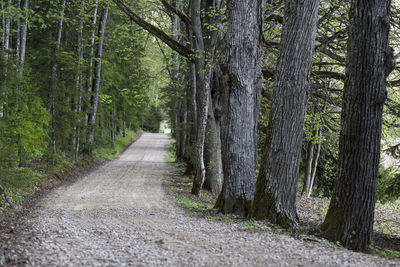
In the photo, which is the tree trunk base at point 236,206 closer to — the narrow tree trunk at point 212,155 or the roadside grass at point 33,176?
the narrow tree trunk at point 212,155

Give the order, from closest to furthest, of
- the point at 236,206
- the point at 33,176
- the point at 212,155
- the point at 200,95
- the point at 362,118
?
the point at 362,118, the point at 236,206, the point at 33,176, the point at 200,95, the point at 212,155

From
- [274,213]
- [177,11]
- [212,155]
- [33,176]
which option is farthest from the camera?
[212,155]

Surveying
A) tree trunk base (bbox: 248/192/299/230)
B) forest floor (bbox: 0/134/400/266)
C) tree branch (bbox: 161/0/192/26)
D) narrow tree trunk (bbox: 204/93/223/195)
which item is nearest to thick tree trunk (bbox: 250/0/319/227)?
tree trunk base (bbox: 248/192/299/230)

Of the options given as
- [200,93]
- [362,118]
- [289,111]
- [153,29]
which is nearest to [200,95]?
[200,93]

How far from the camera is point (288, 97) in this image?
723 cm

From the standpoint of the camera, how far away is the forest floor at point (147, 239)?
183 inches

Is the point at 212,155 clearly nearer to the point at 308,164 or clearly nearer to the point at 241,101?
the point at 241,101

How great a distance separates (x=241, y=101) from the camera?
29.1ft

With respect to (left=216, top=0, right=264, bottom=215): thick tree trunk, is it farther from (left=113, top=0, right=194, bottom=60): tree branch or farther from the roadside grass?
the roadside grass

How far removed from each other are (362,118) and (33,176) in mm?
9751

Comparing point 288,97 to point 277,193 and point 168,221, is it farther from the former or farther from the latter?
point 168,221

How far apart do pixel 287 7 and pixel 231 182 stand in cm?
422

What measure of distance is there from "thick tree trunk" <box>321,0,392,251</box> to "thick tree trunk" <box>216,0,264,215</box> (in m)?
3.01

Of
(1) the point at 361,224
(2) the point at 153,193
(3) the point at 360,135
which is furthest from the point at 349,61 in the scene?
(2) the point at 153,193
